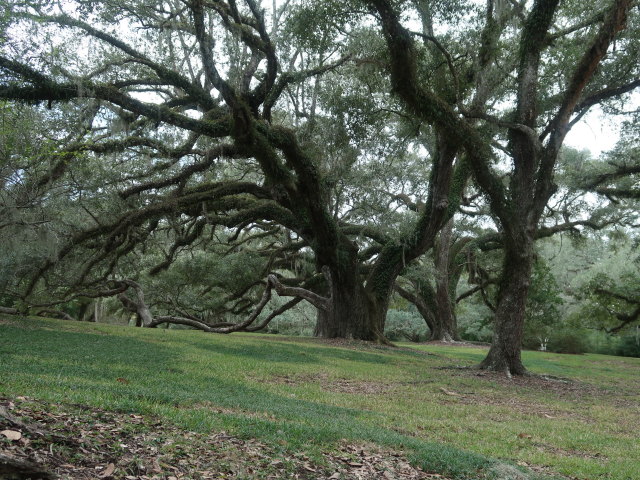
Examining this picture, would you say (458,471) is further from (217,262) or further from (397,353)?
(217,262)

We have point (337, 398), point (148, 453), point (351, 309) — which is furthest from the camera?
point (351, 309)

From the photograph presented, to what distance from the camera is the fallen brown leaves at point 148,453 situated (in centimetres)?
362

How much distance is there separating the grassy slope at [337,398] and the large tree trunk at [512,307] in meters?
0.73

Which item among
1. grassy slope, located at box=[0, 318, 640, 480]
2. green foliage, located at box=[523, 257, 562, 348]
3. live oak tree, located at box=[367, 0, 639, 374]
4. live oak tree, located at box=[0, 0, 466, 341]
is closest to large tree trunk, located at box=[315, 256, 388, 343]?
live oak tree, located at box=[0, 0, 466, 341]

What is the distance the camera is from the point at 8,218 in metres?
11.3

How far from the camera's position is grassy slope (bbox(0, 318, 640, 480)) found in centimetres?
536

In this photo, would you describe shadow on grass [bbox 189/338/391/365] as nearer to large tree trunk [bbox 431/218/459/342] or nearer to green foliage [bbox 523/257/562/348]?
large tree trunk [bbox 431/218/459/342]

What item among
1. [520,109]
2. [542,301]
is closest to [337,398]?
[520,109]

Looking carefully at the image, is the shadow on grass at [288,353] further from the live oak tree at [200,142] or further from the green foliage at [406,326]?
the green foliage at [406,326]

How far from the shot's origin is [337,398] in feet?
27.7

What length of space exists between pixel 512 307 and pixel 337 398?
5926mm

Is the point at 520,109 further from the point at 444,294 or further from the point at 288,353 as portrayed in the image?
the point at 444,294

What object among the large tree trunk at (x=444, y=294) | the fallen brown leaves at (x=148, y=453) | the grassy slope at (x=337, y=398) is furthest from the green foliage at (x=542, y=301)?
the fallen brown leaves at (x=148, y=453)

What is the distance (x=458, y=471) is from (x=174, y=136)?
1434cm
